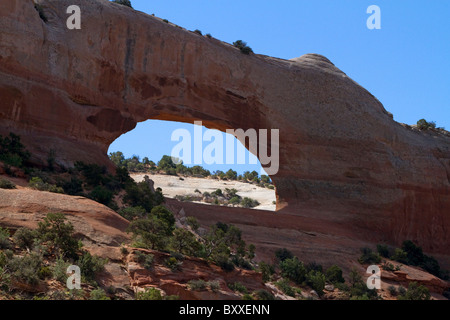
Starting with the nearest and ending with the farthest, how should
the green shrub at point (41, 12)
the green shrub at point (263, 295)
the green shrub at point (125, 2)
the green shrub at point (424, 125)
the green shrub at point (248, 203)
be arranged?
the green shrub at point (263, 295) → the green shrub at point (41, 12) → the green shrub at point (125, 2) → the green shrub at point (424, 125) → the green shrub at point (248, 203)

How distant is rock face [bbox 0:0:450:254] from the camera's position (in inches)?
1128

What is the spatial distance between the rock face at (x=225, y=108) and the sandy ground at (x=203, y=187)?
19.6 metres

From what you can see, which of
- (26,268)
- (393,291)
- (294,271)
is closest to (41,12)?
(294,271)

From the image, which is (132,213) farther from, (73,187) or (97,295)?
(97,295)

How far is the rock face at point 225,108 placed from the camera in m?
28.7

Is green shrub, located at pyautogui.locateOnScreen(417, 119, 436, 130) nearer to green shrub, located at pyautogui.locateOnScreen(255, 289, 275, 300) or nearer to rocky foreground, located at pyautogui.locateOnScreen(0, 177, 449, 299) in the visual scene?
rocky foreground, located at pyautogui.locateOnScreen(0, 177, 449, 299)

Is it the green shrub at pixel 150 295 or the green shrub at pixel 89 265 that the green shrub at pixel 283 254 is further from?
the green shrub at pixel 89 265

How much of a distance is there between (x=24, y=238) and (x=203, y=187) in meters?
47.7

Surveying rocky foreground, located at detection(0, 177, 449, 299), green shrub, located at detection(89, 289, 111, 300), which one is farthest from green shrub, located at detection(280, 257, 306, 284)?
green shrub, located at detection(89, 289, 111, 300)

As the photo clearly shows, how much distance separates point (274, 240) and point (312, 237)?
297 centimetres

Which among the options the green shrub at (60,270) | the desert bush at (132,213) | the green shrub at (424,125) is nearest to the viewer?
the green shrub at (60,270)

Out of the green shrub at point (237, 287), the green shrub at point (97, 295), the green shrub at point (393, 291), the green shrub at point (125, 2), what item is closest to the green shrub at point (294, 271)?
the green shrub at point (393, 291)
